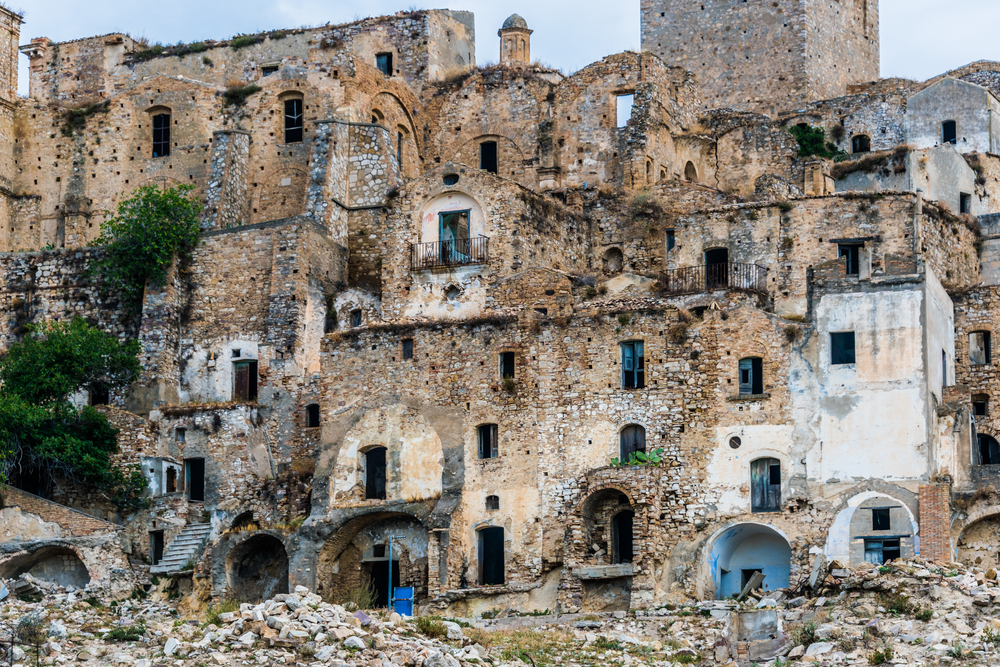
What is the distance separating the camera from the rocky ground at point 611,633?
43594 mm

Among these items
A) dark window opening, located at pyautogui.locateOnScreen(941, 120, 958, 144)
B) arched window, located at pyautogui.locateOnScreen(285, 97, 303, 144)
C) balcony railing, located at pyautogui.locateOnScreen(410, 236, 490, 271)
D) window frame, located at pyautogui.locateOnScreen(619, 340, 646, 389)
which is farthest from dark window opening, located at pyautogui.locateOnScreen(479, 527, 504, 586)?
dark window opening, located at pyautogui.locateOnScreen(941, 120, 958, 144)

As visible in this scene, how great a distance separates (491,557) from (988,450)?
574 inches

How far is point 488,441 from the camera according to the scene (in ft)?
182

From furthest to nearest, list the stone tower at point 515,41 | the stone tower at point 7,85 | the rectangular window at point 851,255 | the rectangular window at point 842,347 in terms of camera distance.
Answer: the stone tower at point 515,41 → the stone tower at point 7,85 → the rectangular window at point 851,255 → the rectangular window at point 842,347

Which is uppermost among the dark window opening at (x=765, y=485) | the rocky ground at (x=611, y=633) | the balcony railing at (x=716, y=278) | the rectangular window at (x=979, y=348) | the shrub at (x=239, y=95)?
the shrub at (x=239, y=95)

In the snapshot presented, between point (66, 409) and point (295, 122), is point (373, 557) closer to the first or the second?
point (66, 409)

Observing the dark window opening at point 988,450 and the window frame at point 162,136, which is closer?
the dark window opening at point 988,450

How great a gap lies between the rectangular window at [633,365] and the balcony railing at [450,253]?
795cm

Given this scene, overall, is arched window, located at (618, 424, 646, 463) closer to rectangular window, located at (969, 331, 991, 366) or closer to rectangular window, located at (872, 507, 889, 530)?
rectangular window, located at (872, 507, 889, 530)

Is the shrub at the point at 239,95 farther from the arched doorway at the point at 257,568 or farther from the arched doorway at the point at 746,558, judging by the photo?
the arched doorway at the point at 746,558

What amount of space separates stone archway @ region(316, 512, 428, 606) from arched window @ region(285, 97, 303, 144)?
17.8 m

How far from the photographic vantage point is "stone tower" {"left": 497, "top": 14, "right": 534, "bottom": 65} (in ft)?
238

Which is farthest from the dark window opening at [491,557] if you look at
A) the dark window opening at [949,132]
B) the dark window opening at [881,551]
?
the dark window opening at [949,132]

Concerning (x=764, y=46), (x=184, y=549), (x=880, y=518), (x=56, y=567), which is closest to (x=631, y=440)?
(x=880, y=518)
